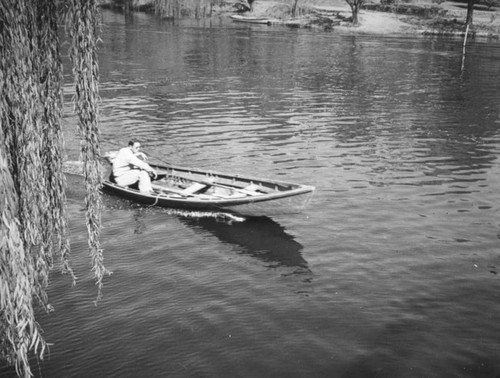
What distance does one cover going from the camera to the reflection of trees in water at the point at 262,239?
15156 millimetres

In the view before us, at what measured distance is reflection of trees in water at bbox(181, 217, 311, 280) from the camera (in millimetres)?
15156

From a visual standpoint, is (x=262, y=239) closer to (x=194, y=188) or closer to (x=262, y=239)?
(x=262, y=239)

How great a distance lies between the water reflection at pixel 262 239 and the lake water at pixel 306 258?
0.07m

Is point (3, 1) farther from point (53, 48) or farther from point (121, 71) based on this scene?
point (121, 71)

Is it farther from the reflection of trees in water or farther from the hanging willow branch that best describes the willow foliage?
the reflection of trees in water

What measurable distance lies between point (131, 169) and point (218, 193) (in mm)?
3377

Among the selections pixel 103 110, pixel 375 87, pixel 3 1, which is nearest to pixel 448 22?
pixel 375 87

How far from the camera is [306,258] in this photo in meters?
15.2

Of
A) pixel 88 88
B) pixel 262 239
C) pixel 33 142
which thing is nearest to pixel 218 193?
pixel 262 239

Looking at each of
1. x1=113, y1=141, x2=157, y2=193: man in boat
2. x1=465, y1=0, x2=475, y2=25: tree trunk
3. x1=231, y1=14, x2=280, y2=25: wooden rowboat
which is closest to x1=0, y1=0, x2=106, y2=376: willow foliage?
x1=113, y1=141, x2=157, y2=193: man in boat

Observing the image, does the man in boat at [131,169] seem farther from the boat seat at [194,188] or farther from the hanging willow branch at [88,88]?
the hanging willow branch at [88,88]

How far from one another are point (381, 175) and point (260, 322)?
1164 centimetres

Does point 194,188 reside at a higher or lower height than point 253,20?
lower

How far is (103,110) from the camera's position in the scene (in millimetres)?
33031
